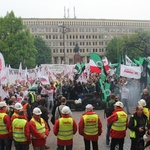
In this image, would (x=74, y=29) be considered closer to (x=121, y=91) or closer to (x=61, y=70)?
(x=61, y=70)

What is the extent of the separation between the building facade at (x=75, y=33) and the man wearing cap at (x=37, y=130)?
104m

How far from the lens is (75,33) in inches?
4673

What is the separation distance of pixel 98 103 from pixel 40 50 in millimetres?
71349

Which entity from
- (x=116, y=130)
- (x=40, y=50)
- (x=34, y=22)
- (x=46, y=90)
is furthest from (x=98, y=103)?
(x=34, y=22)

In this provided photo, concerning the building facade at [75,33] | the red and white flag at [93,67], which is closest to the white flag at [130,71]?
the red and white flag at [93,67]

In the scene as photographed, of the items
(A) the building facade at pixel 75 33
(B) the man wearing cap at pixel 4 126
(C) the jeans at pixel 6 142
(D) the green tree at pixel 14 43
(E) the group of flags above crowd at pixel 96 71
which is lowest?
(C) the jeans at pixel 6 142

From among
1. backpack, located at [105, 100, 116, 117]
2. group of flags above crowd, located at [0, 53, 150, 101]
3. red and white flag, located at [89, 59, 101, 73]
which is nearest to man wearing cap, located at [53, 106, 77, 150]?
backpack, located at [105, 100, 116, 117]

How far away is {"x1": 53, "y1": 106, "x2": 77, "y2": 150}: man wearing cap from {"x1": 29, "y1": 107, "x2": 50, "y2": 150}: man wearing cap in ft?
0.98

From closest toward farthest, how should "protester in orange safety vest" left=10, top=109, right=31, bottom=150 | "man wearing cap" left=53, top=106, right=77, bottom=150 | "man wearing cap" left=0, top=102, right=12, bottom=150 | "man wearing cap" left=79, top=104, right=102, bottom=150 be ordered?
"protester in orange safety vest" left=10, top=109, right=31, bottom=150 → "man wearing cap" left=53, top=106, right=77, bottom=150 → "man wearing cap" left=79, top=104, right=102, bottom=150 → "man wearing cap" left=0, top=102, right=12, bottom=150

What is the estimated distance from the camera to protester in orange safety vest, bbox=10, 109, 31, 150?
24.4 feet

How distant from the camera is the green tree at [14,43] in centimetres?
5069

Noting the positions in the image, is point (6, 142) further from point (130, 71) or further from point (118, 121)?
point (130, 71)

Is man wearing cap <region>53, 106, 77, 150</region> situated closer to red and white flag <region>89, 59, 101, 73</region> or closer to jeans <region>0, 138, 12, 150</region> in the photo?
jeans <region>0, 138, 12, 150</region>

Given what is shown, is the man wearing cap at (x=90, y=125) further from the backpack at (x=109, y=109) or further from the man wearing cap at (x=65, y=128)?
the backpack at (x=109, y=109)
